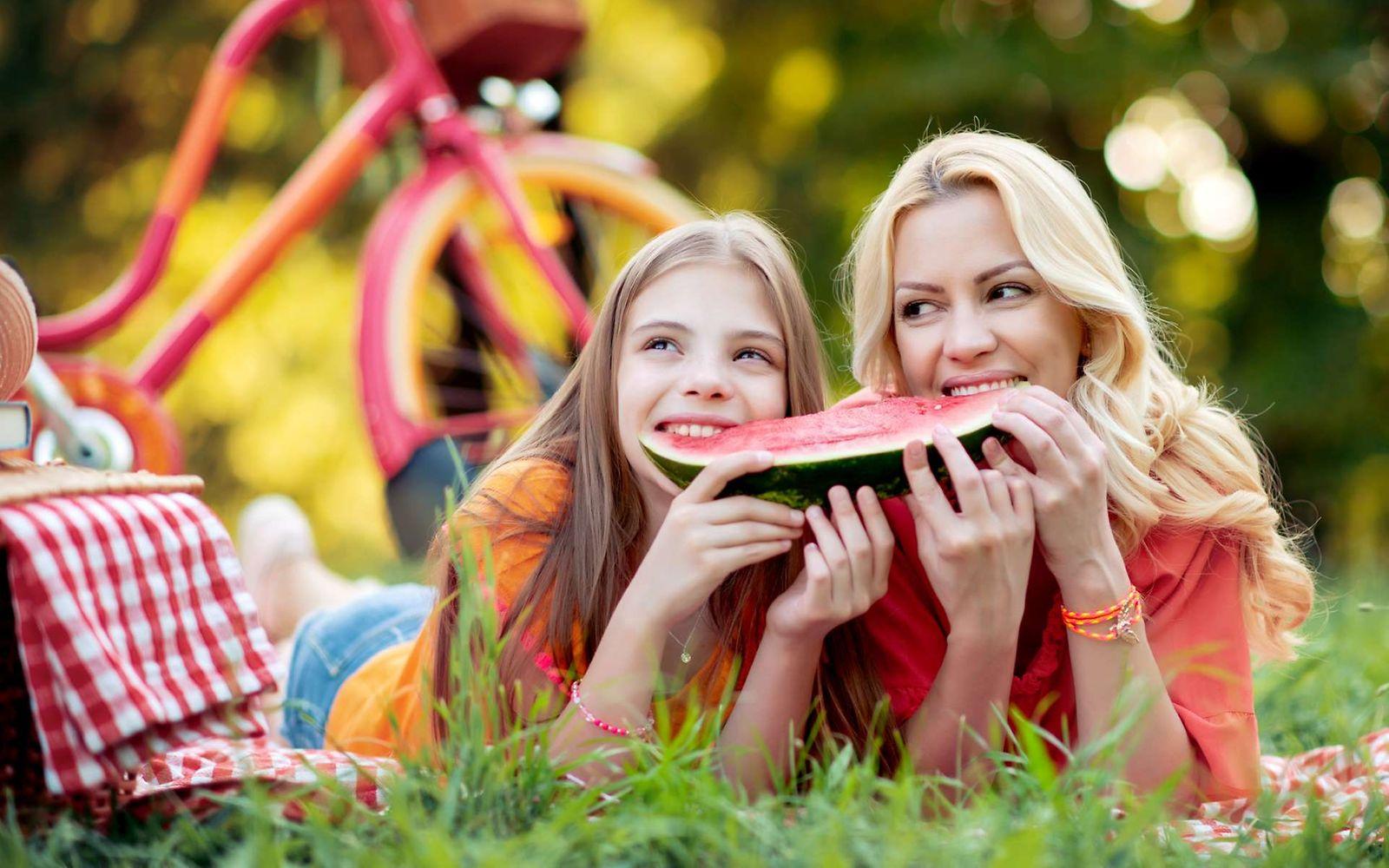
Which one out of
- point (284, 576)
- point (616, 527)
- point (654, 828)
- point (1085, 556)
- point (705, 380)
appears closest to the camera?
point (654, 828)

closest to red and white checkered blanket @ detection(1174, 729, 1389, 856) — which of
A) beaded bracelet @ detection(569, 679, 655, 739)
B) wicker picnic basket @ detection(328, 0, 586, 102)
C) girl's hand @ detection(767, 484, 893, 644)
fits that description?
girl's hand @ detection(767, 484, 893, 644)

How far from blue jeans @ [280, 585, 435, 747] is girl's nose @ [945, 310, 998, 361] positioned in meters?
1.49

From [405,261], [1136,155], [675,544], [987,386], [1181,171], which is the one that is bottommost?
[675,544]

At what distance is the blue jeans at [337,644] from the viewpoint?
3008 mm

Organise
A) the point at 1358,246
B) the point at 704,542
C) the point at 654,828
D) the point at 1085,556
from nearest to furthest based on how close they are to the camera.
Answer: the point at 654,828 → the point at 704,542 → the point at 1085,556 → the point at 1358,246

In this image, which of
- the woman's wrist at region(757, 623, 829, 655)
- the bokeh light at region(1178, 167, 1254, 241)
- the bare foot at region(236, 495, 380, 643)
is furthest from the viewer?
the bokeh light at region(1178, 167, 1254, 241)

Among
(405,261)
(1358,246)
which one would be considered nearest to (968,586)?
(405,261)

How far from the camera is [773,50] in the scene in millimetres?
10000

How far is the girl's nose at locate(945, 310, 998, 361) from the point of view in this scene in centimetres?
223

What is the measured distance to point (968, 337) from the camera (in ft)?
7.34

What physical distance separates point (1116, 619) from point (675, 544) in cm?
77

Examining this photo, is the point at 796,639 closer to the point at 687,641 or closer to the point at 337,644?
the point at 687,641

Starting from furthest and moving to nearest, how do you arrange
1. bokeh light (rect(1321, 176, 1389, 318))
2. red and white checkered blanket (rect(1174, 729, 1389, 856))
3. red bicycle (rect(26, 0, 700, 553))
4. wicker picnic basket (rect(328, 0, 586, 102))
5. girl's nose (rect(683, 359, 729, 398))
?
bokeh light (rect(1321, 176, 1389, 318)) < wicker picnic basket (rect(328, 0, 586, 102)) < red bicycle (rect(26, 0, 700, 553)) < girl's nose (rect(683, 359, 729, 398)) < red and white checkered blanket (rect(1174, 729, 1389, 856))

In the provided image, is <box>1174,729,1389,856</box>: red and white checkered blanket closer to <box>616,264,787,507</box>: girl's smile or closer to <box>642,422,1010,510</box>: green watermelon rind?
<box>642,422,1010,510</box>: green watermelon rind
